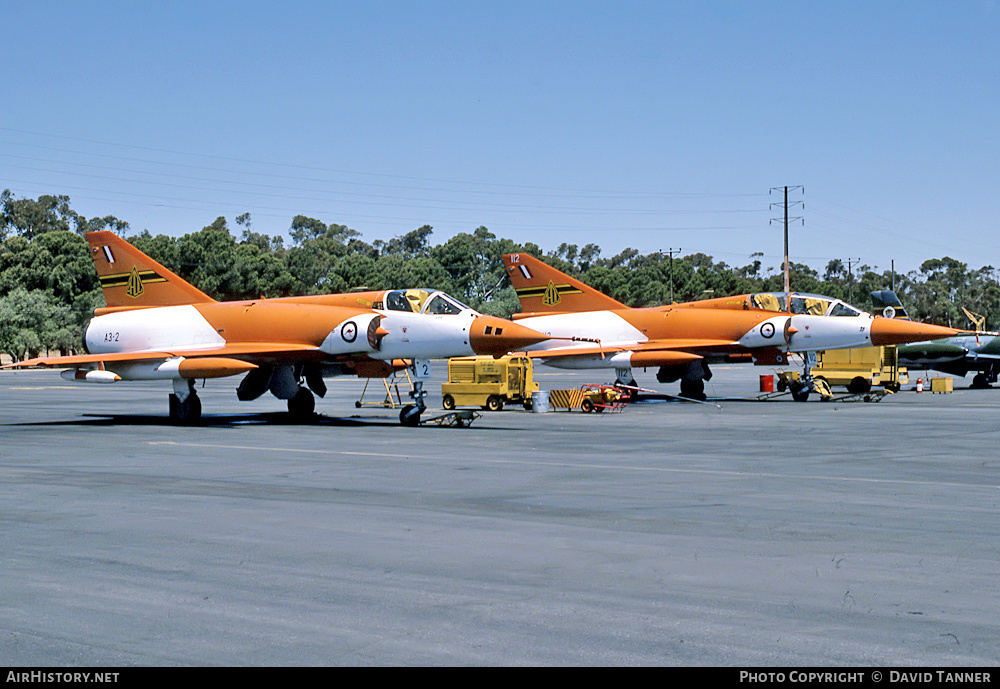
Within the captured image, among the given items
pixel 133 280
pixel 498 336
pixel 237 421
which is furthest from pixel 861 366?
pixel 133 280

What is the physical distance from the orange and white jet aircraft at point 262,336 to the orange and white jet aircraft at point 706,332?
799 centimetres

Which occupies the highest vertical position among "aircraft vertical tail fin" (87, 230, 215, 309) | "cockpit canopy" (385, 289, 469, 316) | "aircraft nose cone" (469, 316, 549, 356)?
"aircraft vertical tail fin" (87, 230, 215, 309)

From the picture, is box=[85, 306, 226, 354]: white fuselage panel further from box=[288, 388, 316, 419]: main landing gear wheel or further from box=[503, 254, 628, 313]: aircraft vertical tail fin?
box=[503, 254, 628, 313]: aircraft vertical tail fin

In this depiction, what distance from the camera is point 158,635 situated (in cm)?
586

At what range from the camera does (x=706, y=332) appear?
32781mm

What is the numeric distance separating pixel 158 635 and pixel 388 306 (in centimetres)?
1864

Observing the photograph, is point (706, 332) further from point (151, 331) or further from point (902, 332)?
point (151, 331)

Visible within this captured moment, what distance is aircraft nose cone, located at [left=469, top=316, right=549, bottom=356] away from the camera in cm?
2242

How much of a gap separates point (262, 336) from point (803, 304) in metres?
17.5

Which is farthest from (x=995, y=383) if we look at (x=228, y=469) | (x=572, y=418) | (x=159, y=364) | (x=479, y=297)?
(x=479, y=297)

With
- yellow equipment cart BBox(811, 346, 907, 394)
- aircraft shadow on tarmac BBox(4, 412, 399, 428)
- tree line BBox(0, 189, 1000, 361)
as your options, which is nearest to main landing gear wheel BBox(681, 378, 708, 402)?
yellow equipment cart BBox(811, 346, 907, 394)

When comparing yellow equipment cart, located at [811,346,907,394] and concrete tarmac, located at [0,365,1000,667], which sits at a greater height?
yellow equipment cart, located at [811,346,907,394]

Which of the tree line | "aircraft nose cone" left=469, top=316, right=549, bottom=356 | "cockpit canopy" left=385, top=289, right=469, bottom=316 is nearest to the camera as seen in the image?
"aircraft nose cone" left=469, top=316, right=549, bottom=356

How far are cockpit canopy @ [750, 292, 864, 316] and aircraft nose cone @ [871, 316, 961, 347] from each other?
3.76 feet
